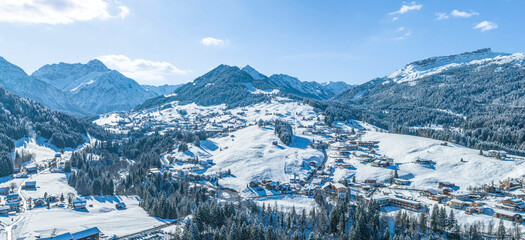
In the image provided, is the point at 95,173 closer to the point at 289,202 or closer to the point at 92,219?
the point at 92,219

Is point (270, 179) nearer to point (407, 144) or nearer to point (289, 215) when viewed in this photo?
point (289, 215)

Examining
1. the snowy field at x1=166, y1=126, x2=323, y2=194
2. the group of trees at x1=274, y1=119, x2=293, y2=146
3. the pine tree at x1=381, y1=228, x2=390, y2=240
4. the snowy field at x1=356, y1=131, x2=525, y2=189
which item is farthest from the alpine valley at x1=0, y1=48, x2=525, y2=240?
the group of trees at x1=274, y1=119, x2=293, y2=146

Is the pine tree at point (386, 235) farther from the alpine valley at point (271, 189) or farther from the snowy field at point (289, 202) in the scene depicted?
the snowy field at point (289, 202)

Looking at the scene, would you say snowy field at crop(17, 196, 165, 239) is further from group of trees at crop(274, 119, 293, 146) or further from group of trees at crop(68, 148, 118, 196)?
group of trees at crop(274, 119, 293, 146)

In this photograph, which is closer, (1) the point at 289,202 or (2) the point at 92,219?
(2) the point at 92,219

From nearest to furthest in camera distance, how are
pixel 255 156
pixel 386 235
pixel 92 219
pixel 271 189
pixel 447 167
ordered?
pixel 386 235 < pixel 92 219 < pixel 271 189 < pixel 447 167 < pixel 255 156

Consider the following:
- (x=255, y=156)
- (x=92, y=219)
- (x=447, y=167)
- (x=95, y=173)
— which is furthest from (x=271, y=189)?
(x=95, y=173)

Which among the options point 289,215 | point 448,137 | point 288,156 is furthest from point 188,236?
point 448,137

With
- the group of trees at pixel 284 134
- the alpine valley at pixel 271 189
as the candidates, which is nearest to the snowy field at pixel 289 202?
the alpine valley at pixel 271 189
